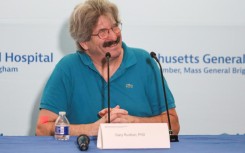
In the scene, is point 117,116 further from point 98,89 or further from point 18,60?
point 18,60

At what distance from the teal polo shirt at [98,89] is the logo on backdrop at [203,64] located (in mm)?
383

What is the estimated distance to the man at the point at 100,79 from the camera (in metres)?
2.68

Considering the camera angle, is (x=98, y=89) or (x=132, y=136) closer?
(x=132, y=136)

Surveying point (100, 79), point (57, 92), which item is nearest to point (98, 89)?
point (100, 79)

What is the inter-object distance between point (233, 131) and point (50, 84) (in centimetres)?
137

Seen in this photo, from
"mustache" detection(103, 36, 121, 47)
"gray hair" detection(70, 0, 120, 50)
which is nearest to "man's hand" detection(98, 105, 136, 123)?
"mustache" detection(103, 36, 121, 47)

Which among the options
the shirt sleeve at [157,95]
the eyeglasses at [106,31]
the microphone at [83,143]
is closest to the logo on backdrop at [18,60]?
the eyeglasses at [106,31]

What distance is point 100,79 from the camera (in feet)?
8.93

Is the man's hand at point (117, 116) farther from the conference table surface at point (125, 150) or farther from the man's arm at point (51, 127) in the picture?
the conference table surface at point (125, 150)

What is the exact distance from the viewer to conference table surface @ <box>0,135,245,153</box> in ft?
5.71

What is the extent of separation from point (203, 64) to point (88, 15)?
37.3 inches

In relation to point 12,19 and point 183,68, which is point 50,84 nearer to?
point 12,19

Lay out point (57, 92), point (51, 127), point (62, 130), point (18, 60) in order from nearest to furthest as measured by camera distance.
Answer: point (62, 130), point (51, 127), point (57, 92), point (18, 60)

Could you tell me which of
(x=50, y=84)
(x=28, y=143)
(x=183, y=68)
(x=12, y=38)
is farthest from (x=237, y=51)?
(x=28, y=143)
